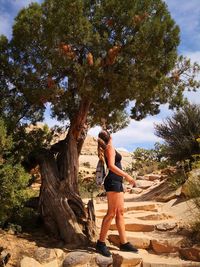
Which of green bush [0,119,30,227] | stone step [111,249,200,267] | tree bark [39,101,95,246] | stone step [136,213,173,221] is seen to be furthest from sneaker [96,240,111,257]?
stone step [136,213,173,221]

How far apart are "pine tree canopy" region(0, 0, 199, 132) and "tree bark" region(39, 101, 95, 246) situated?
0.86 m

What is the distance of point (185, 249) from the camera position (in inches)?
265

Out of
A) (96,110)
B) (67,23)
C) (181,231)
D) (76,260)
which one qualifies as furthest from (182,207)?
(67,23)

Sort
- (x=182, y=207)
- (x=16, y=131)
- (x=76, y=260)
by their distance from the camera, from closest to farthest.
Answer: (x=76, y=260)
(x=16, y=131)
(x=182, y=207)

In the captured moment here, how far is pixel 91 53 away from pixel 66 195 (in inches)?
103

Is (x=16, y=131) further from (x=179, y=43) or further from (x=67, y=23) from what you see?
(x=179, y=43)

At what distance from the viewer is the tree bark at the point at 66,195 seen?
712 cm

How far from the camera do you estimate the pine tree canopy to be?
7070 millimetres

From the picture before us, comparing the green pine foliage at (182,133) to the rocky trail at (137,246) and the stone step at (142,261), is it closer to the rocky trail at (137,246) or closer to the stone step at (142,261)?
the rocky trail at (137,246)

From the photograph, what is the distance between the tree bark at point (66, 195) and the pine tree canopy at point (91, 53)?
2.82 ft

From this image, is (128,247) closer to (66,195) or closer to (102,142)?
(66,195)

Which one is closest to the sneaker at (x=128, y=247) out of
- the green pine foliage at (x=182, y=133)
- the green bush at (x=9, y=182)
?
the green bush at (x=9, y=182)

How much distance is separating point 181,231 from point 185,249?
81 cm

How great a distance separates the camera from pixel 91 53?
7.28 meters
